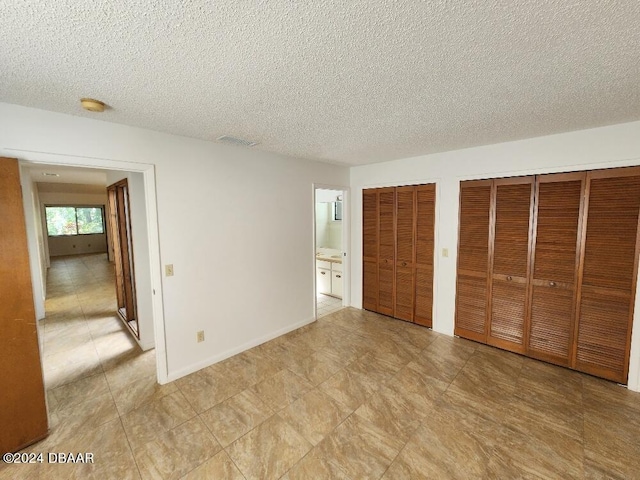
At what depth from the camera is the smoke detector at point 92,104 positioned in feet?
5.78

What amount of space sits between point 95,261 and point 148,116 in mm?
9644

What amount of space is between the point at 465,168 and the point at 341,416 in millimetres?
Answer: 2875

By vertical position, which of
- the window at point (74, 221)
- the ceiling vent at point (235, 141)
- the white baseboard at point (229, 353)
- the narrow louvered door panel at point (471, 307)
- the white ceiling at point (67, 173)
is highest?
the white ceiling at point (67, 173)

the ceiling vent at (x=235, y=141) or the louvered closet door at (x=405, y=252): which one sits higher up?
the ceiling vent at (x=235, y=141)

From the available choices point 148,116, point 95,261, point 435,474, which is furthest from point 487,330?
point 95,261

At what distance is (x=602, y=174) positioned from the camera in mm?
2439

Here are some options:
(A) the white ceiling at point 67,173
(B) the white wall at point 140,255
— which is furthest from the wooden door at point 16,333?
(A) the white ceiling at point 67,173

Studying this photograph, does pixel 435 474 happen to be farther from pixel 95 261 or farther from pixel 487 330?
pixel 95 261

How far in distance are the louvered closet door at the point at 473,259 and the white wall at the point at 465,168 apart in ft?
0.28

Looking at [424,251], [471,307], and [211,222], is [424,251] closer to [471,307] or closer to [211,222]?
[471,307]

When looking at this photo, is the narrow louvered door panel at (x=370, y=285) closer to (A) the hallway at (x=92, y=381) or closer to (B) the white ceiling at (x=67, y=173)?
(A) the hallway at (x=92, y=381)

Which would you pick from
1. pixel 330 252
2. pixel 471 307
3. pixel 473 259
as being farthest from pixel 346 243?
pixel 471 307

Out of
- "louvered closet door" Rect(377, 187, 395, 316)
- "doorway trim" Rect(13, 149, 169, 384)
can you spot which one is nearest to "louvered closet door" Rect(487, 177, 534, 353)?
"louvered closet door" Rect(377, 187, 395, 316)

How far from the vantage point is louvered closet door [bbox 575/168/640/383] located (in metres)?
2.36
